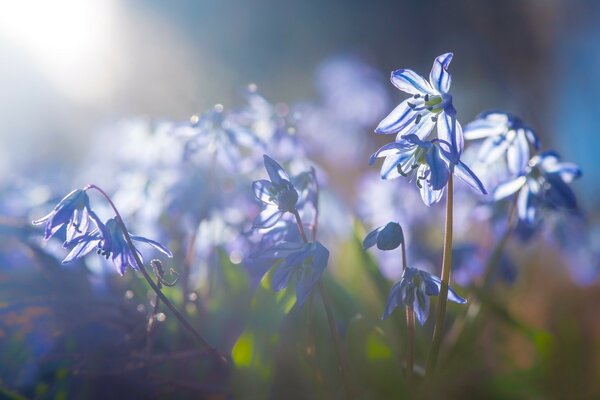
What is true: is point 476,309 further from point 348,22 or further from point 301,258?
point 348,22

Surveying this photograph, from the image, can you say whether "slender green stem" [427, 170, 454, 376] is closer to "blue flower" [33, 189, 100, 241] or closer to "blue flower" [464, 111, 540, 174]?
"blue flower" [464, 111, 540, 174]

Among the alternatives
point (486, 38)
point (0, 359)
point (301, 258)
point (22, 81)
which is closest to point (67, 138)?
point (22, 81)

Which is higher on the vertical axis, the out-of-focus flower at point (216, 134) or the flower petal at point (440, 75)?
the out-of-focus flower at point (216, 134)

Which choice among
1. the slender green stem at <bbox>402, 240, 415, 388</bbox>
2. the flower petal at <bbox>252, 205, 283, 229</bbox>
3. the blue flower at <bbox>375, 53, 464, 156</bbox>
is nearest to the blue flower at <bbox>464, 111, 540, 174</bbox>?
the blue flower at <bbox>375, 53, 464, 156</bbox>

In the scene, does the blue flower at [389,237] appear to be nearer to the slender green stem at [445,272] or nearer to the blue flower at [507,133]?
the slender green stem at [445,272]

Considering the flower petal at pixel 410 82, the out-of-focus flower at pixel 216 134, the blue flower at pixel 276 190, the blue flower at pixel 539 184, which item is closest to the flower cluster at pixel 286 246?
the blue flower at pixel 276 190

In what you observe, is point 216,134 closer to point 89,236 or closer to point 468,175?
point 89,236
